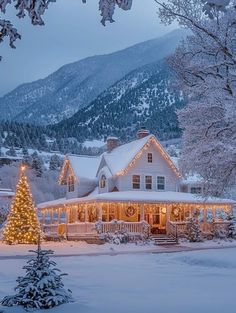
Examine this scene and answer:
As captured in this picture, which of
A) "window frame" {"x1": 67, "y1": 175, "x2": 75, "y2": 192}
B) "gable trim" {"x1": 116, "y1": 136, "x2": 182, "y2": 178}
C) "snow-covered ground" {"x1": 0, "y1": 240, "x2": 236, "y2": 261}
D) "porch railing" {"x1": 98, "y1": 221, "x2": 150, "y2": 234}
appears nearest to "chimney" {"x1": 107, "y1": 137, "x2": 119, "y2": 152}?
"window frame" {"x1": 67, "y1": 175, "x2": 75, "y2": 192}

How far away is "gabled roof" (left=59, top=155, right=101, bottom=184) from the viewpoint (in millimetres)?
40594

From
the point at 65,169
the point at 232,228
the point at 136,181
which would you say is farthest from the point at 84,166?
the point at 232,228

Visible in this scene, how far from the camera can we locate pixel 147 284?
42.0 feet

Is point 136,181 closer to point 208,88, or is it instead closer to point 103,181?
point 103,181

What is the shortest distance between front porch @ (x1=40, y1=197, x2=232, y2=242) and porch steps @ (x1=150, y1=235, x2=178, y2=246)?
0.37 meters

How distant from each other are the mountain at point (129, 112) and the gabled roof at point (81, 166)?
8602 centimetres

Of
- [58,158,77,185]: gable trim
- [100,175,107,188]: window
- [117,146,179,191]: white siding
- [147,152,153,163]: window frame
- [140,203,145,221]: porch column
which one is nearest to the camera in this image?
[140,203,145,221]: porch column

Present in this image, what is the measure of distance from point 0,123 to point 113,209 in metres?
99.8

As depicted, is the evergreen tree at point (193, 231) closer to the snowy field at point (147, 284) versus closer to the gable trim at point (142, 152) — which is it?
the gable trim at point (142, 152)

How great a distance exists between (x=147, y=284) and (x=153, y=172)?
26069mm

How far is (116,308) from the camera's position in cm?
930

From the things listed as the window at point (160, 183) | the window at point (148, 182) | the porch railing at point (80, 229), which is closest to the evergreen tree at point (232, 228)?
the window at point (160, 183)

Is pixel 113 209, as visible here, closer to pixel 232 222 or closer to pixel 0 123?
pixel 232 222

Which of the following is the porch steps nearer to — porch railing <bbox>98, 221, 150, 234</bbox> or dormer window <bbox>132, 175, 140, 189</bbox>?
porch railing <bbox>98, 221, 150, 234</bbox>
